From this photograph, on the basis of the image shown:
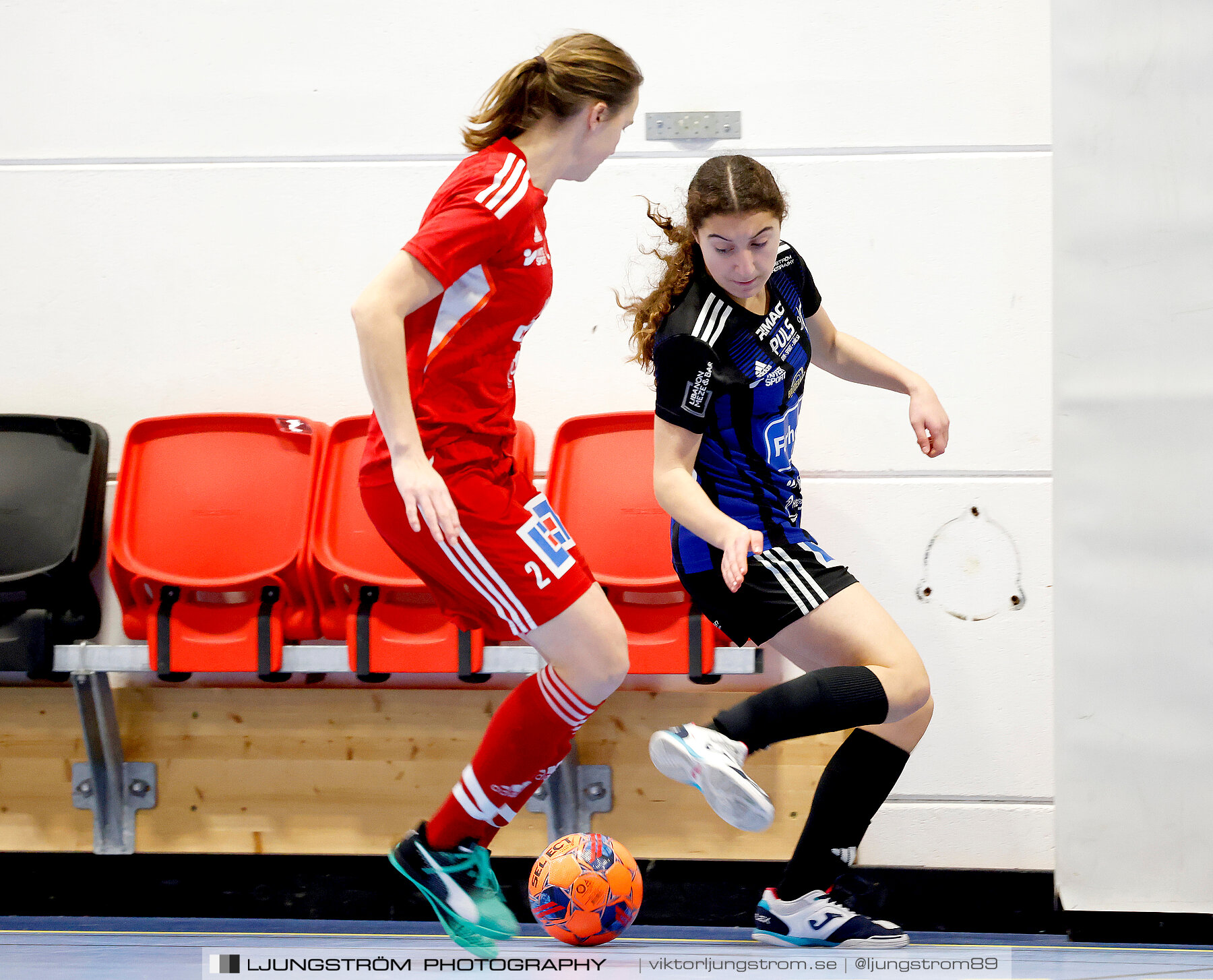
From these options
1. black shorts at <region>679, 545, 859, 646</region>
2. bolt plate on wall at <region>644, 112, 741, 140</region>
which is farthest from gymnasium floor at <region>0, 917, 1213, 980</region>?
bolt plate on wall at <region>644, 112, 741, 140</region>

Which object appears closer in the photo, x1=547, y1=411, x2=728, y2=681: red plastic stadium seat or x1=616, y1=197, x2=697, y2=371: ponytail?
x1=616, y1=197, x2=697, y2=371: ponytail

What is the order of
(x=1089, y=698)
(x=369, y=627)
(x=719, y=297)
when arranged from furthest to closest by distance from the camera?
(x=1089, y=698) < (x=369, y=627) < (x=719, y=297)

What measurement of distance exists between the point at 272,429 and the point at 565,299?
99cm

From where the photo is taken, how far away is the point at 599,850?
6.75ft

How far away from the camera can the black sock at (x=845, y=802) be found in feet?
6.48

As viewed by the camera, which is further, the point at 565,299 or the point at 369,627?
the point at 565,299

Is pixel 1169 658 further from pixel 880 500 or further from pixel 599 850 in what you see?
pixel 599 850

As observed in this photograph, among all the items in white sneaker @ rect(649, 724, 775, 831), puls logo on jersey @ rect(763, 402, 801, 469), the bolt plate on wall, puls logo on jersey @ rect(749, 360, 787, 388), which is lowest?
white sneaker @ rect(649, 724, 775, 831)

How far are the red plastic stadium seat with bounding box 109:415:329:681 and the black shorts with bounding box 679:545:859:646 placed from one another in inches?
53.0

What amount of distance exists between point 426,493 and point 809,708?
0.79 m

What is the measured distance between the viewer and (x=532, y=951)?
198 cm

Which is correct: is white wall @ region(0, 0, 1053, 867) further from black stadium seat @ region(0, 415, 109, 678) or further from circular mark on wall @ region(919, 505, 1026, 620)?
black stadium seat @ region(0, 415, 109, 678)

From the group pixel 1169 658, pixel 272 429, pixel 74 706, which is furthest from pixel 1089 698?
pixel 74 706

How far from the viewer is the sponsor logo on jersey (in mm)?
1928
